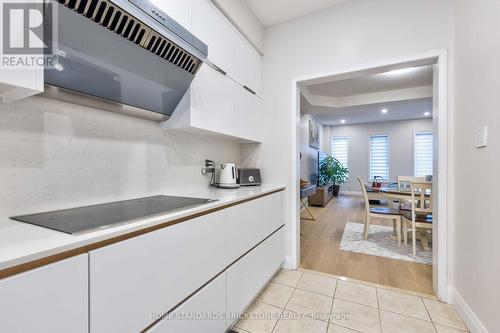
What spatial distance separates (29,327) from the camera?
548 millimetres

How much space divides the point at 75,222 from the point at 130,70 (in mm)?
773

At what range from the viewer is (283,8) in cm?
220

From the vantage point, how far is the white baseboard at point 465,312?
53.3 inches

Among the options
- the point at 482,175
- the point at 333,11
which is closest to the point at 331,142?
the point at 333,11

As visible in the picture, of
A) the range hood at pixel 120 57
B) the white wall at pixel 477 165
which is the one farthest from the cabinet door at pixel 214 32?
the white wall at pixel 477 165

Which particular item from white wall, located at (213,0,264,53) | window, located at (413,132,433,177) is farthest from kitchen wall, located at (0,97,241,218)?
window, located at (413,132,433,177)

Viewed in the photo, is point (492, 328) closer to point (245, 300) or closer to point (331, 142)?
point (245, 300)

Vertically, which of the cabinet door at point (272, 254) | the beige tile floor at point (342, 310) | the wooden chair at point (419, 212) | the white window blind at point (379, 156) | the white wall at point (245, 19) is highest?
the white wall at point (245, 19)

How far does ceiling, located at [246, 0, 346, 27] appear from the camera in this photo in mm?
2113

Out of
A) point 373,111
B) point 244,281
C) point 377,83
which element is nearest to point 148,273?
point 244,281

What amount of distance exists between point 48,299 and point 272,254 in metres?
1.67

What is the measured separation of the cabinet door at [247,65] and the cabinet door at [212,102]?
22 centimetres

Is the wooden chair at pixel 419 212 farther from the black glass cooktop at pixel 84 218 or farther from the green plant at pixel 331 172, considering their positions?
the green plant at pixel 331 172

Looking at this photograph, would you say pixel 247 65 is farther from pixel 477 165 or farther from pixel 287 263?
pixel 287 263
